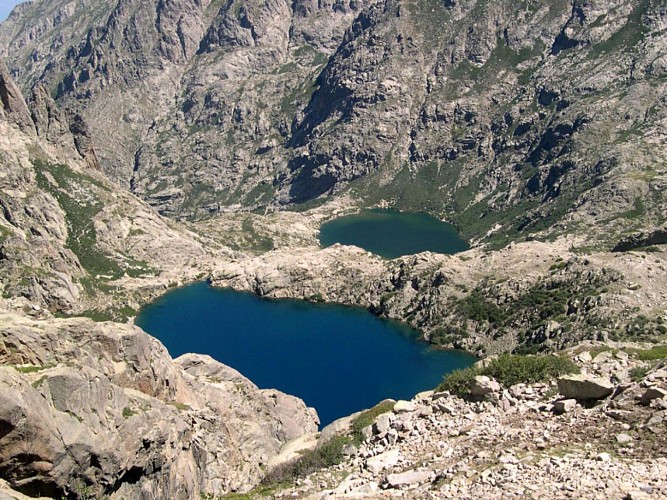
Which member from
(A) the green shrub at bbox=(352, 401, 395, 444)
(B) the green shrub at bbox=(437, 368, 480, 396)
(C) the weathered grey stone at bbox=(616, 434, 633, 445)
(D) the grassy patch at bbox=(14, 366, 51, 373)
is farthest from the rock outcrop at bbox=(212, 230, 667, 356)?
(D) the grassy patch at bbox=(14, 366, 51, 373)

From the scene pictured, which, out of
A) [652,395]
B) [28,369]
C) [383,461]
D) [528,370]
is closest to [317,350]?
[528,370]

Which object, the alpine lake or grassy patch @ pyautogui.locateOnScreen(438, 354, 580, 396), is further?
the alpine lake

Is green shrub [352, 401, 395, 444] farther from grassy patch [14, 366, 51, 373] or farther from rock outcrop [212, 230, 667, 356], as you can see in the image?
rock outcrop [212, 230, 667, 356]

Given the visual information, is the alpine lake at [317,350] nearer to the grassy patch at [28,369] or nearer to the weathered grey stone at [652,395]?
the grassy patch at [28,369]

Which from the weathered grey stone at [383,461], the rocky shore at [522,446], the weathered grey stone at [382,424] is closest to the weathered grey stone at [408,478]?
the rocky shore at [522,446]

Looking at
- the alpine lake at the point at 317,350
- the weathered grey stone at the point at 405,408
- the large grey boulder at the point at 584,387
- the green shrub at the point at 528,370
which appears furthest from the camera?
the alpine lake at the point at 317,350

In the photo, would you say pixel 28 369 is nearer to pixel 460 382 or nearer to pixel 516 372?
pixel 460 382

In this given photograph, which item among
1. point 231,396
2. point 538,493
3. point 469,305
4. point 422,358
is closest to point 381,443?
point 538,493
